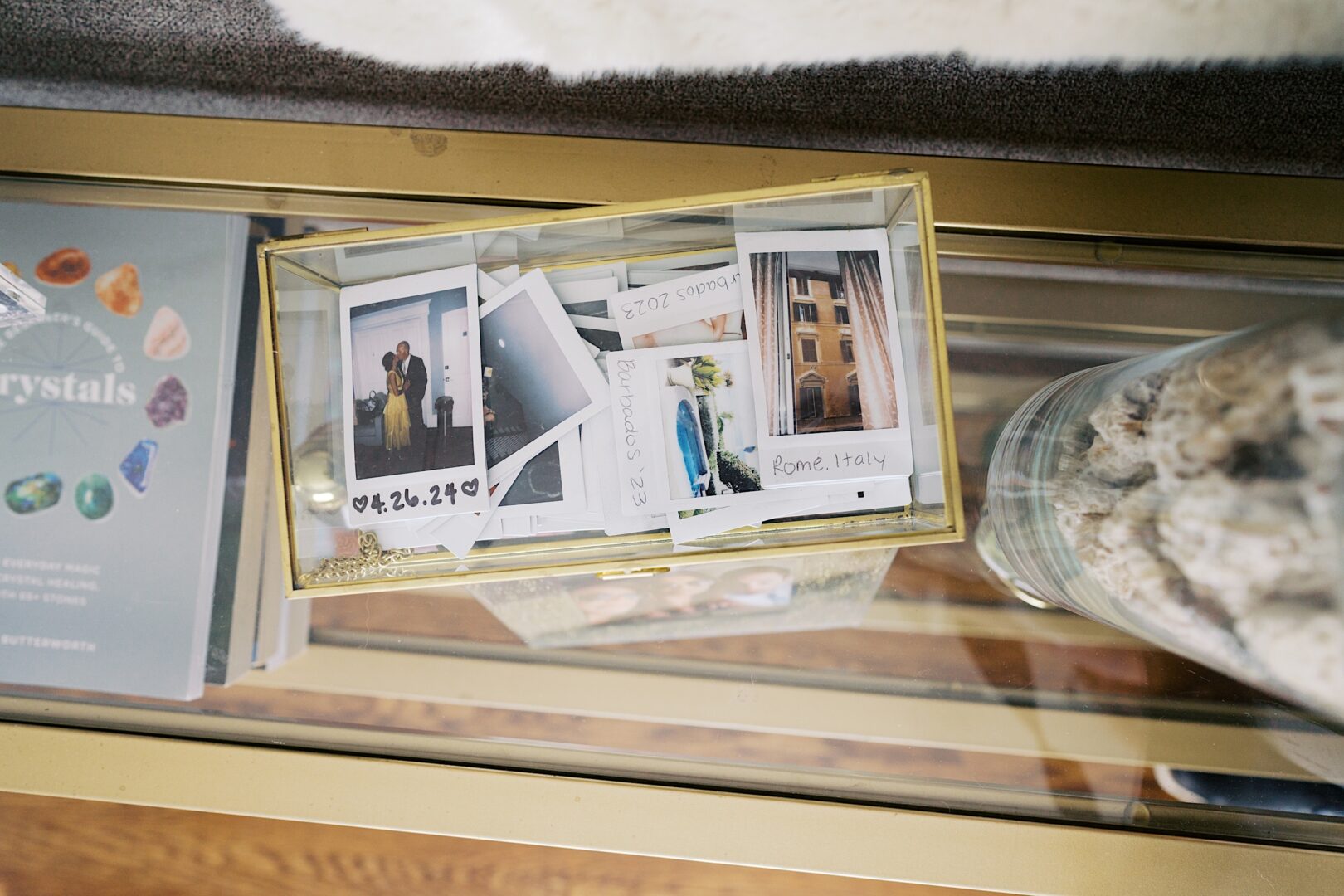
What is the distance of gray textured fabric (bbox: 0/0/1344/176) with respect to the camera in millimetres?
938

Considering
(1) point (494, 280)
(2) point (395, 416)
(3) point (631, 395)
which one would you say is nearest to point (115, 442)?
(2) point (395, 416)

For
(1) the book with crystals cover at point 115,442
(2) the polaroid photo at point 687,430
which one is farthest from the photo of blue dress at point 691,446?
(1) the book with crystals cover at point 115,442

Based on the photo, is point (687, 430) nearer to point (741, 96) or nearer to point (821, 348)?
point (821, 348)

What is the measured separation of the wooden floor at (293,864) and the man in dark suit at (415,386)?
62 cm

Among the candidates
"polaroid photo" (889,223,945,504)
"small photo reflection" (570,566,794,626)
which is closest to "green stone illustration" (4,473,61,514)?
"small photo reflection" (570,566,794,626)

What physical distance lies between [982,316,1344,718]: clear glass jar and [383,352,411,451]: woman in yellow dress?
0.63m

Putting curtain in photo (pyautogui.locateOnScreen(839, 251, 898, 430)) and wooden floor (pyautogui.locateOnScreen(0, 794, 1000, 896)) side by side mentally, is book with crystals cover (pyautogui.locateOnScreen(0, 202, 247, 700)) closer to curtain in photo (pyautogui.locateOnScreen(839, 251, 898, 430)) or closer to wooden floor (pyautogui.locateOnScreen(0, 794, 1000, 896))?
wooden floor (pyautogui.locateOnScreen(0, 794, 1000, 896))

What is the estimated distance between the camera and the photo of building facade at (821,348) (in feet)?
2.35

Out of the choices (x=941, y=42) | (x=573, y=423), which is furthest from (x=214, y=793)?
(x=941, y=42)

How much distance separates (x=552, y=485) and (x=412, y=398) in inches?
6.7

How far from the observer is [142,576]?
2.89 feet

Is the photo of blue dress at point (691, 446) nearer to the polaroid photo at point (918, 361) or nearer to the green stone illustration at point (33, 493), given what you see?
the polaroid photo at point (918, 361)

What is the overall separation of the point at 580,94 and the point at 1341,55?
3.11 feet

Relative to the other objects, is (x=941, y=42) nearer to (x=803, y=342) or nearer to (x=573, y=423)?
(x=803, y=342)
